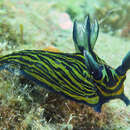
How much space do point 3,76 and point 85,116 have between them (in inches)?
53.6

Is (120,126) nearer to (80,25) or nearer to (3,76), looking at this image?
(80,25)

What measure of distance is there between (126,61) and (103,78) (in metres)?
0.35

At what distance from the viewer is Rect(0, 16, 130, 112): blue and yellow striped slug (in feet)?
6.68

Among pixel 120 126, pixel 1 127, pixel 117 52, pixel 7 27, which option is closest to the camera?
pixel 1 127

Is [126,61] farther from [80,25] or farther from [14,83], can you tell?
[14,83]

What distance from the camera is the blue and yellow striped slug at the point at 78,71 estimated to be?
204 cm

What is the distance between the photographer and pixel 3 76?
248 centimetres

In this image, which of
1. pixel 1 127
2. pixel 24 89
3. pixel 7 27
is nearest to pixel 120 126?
pixel 24 89

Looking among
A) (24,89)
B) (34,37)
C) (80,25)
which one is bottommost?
(24,89)

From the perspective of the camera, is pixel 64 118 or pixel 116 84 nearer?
pixel 116 84

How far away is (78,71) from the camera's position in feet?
7.18

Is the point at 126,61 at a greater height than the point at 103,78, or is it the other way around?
the point at 126,61

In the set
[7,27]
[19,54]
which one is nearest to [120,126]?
[19,54]

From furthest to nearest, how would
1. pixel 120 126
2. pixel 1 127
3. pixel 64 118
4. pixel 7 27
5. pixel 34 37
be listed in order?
1. pixel 34 37
2. pixel 7 27
3. pixel 120 126
4. pixel 64 118
5. pixel 1 127
